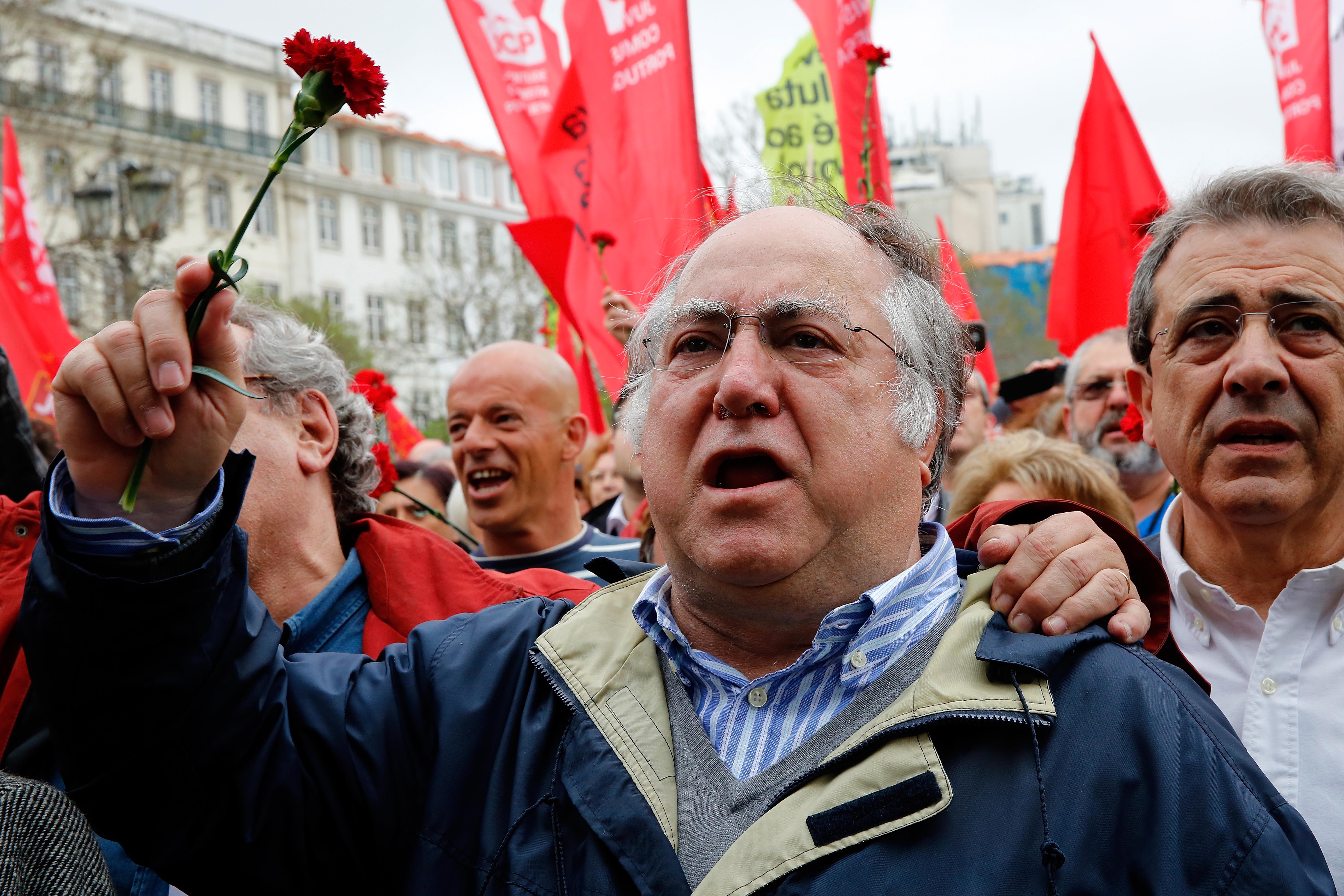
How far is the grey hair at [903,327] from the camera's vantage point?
6.88 ft

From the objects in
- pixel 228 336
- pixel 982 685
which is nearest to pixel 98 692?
pixel 228 336

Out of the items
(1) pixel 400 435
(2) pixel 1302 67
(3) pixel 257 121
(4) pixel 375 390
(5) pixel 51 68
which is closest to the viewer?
(4) pixel 375 390

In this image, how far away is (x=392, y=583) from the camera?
105 inches

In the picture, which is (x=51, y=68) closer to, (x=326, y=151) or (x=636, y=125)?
(x=326, y=151)

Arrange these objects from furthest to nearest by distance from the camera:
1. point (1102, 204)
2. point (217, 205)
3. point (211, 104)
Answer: point (211, 104), point (217, 205), point (1102, 204)

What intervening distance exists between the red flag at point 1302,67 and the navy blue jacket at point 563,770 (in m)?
5.07

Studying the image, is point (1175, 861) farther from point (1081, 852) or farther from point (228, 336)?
point (228, 336)

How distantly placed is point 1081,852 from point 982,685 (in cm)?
26

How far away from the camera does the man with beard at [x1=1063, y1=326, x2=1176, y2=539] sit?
188 inches

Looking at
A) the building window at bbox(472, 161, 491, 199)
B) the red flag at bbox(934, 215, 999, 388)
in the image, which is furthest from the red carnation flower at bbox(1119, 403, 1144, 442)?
the building window at bbox(472, 161, 491, 199)

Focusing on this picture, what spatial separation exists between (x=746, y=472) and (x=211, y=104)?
49933 mm

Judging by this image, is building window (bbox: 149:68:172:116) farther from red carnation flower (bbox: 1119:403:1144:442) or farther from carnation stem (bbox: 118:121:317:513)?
carnation stem (bbox: 118:121:317:513)

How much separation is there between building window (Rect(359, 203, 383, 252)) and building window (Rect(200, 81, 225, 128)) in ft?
24.6

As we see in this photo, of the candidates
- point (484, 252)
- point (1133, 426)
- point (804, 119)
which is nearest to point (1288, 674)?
point (1133, 426)
